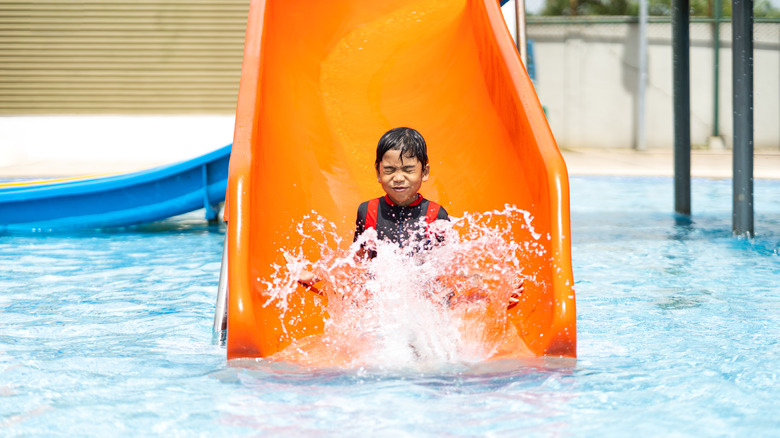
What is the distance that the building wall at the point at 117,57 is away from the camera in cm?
1241

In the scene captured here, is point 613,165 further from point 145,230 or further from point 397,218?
point 397,218

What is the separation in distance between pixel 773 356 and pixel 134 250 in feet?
12.8

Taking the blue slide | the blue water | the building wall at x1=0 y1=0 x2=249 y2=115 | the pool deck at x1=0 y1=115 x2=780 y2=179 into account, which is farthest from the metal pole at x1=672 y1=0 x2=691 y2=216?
the building wall at x1=0 y1=0 x2=249 y2=115

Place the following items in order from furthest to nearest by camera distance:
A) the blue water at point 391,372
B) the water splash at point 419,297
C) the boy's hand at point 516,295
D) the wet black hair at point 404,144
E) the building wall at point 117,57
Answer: the building wall at point 117,57 → the wet black hair at point 404,144 → the boy's hand at point 516,295 → the water splash at point 419,297 → the blue water at point 391,372

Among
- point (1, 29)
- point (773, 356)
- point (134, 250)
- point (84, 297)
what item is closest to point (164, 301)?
point (84, 297)

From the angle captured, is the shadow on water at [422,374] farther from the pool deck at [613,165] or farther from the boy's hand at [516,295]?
the pool deck at [613,165]

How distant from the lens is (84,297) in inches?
A: 162

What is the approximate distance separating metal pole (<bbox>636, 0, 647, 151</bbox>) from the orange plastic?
788 cm

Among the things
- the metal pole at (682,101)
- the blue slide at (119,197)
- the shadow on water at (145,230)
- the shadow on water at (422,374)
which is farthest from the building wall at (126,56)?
the shadow on water at (422,374)

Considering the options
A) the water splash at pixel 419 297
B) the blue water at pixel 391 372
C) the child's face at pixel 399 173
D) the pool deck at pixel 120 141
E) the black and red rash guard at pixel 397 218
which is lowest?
the blue water at pixel 391 372

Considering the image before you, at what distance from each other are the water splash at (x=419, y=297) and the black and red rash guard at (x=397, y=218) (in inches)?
1.3

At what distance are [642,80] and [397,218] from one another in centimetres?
1048

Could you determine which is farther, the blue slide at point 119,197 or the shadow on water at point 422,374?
the blue slide at point 119,197

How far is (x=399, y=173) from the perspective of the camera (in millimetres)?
3191
